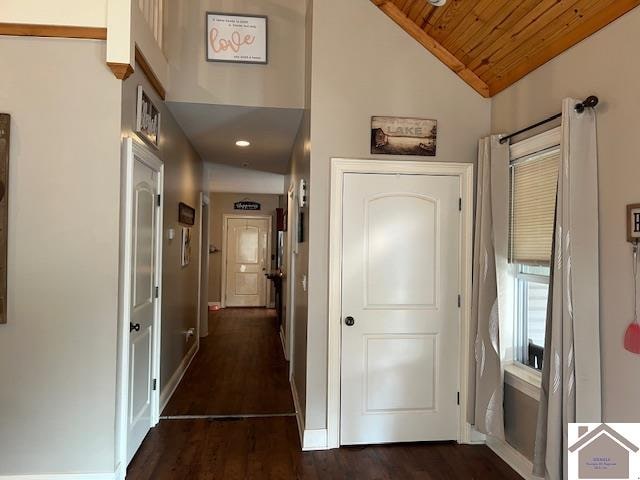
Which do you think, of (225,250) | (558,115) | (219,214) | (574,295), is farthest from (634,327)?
(219,214)

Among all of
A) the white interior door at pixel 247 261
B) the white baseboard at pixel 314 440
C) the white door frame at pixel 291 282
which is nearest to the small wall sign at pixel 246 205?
the white interior door at pixel 247 261

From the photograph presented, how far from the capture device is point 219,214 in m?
9.46

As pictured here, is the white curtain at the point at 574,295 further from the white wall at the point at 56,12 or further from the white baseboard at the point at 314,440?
the white wall at the point at 56,12

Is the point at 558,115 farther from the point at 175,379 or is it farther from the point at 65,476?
the point at 175,379

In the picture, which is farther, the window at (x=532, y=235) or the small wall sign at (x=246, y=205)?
the small wall sign at (x=246, y=205)

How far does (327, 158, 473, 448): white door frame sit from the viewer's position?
9.46 ft

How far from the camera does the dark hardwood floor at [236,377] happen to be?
11.9ft

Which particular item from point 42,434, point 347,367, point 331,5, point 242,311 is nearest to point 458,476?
Answer: point 347,367

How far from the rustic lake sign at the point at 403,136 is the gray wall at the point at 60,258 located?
5.43 ft

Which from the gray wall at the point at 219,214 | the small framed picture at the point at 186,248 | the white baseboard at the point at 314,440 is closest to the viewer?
the white baseboard at the point at 314,440

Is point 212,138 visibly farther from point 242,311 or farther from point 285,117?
point 242,311

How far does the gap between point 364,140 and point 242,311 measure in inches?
264

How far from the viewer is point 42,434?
2.34m

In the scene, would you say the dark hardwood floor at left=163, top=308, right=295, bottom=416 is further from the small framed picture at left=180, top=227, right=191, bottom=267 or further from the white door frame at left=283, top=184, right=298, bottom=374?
the small framed picture at left=180, top=227, right=191, bottom=267
